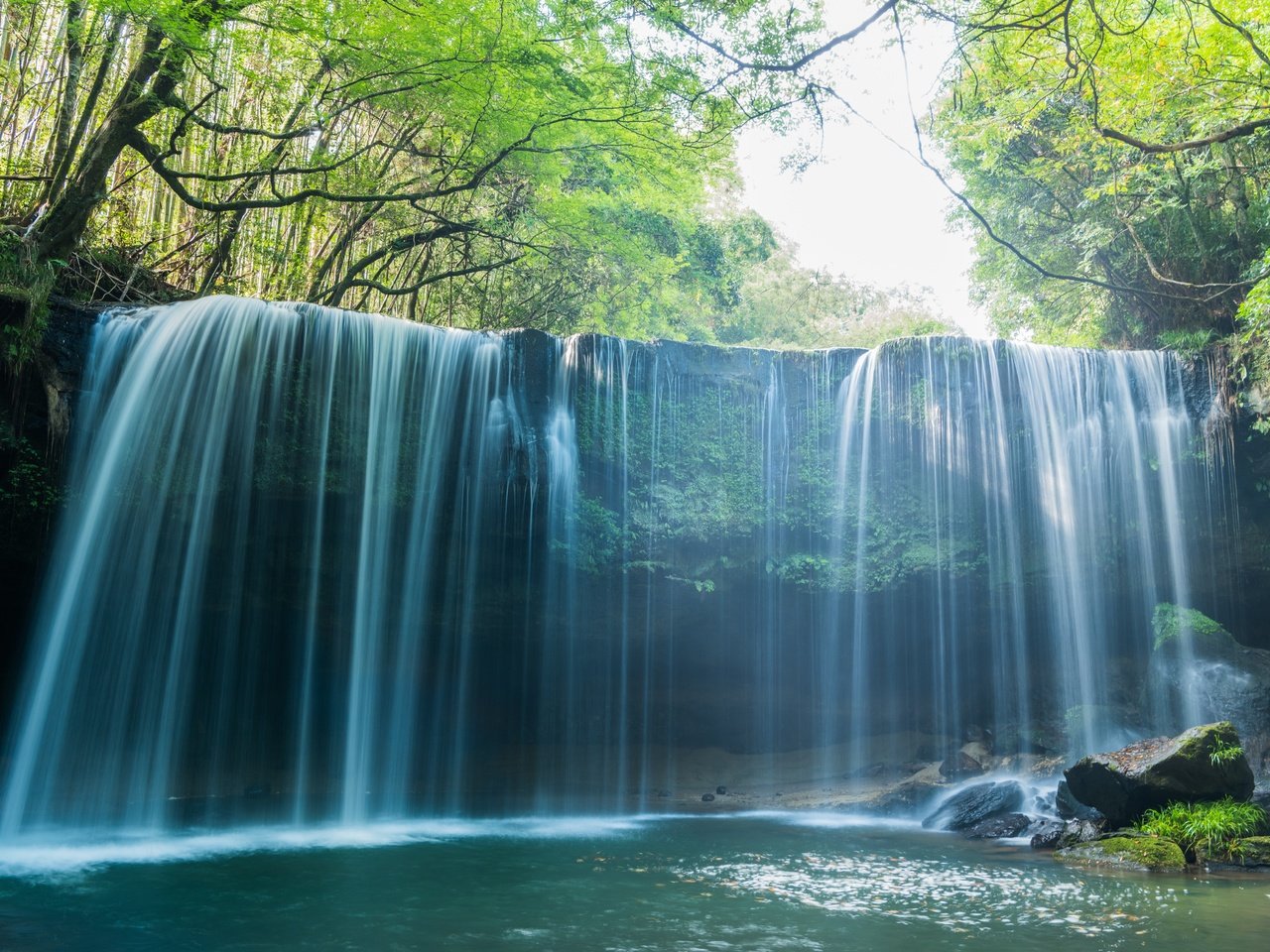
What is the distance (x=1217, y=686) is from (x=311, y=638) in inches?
493

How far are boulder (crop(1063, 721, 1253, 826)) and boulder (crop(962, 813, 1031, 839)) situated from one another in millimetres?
814

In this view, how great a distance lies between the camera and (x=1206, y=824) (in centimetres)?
869

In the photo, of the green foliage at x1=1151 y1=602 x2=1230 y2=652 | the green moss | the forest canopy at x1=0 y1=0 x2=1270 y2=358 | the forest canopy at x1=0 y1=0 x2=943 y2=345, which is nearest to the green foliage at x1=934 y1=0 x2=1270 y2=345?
the forest canopy at x1=0 y1=0 x2=1270 y2=358

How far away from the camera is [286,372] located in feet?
36.6

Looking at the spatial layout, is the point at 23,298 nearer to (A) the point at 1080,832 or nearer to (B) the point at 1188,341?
(A) the point at 1080,832

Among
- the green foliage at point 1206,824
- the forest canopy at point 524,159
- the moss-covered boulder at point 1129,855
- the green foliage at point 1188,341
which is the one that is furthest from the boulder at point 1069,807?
the green foliage at point 1188,341

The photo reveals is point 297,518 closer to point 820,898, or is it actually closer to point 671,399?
point 671,399

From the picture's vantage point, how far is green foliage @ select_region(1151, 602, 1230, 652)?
1320cm

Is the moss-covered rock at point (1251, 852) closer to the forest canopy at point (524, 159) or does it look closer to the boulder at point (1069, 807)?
the boulder at point (1069, 807)

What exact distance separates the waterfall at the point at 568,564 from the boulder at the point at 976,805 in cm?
249

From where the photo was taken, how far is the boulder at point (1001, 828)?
33.1 feet

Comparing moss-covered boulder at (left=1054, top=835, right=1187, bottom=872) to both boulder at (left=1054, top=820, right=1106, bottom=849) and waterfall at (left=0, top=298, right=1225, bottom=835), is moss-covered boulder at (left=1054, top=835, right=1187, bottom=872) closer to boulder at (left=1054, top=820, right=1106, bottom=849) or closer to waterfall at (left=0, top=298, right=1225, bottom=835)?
boulder at (left=1054, top=820, right=1106, bottom=849)

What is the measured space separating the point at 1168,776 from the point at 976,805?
2.42 m

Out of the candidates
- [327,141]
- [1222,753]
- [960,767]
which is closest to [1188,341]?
[960,767]
